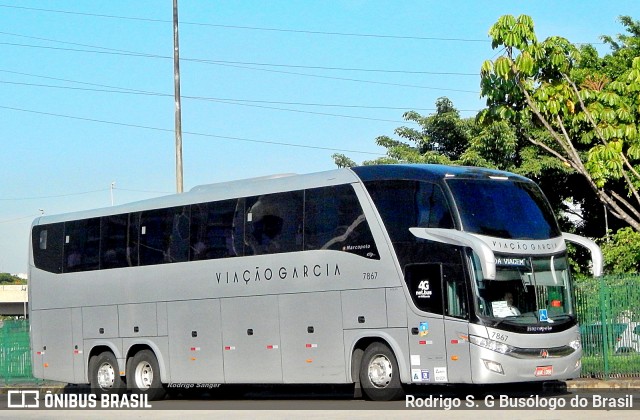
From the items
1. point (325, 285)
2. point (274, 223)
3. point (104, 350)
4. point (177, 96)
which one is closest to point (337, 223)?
point (325, 285)

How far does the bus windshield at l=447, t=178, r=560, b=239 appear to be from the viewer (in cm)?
1802

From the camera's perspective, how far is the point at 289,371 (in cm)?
2062

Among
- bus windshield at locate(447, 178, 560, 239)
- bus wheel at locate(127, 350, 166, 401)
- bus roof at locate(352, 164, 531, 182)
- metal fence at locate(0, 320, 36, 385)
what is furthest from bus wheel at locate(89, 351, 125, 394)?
bus windshield at locate(447, 178, 560, 239)

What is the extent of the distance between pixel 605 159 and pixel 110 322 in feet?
37.3

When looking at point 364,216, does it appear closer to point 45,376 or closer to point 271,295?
point 271,295

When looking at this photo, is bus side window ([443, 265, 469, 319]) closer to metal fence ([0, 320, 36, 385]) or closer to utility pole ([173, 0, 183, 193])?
utility pole ([173, 0, 183, 193])

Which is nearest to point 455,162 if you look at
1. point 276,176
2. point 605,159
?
point 605,159

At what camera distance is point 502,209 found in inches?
725

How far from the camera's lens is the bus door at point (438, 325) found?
58.3ft

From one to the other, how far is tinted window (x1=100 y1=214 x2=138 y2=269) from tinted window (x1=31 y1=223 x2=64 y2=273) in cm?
158

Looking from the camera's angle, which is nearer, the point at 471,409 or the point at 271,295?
the point at 471,409

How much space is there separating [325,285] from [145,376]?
589cm

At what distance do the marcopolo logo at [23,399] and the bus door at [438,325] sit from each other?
8.98 m

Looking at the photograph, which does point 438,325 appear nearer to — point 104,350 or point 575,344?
point 575,344
